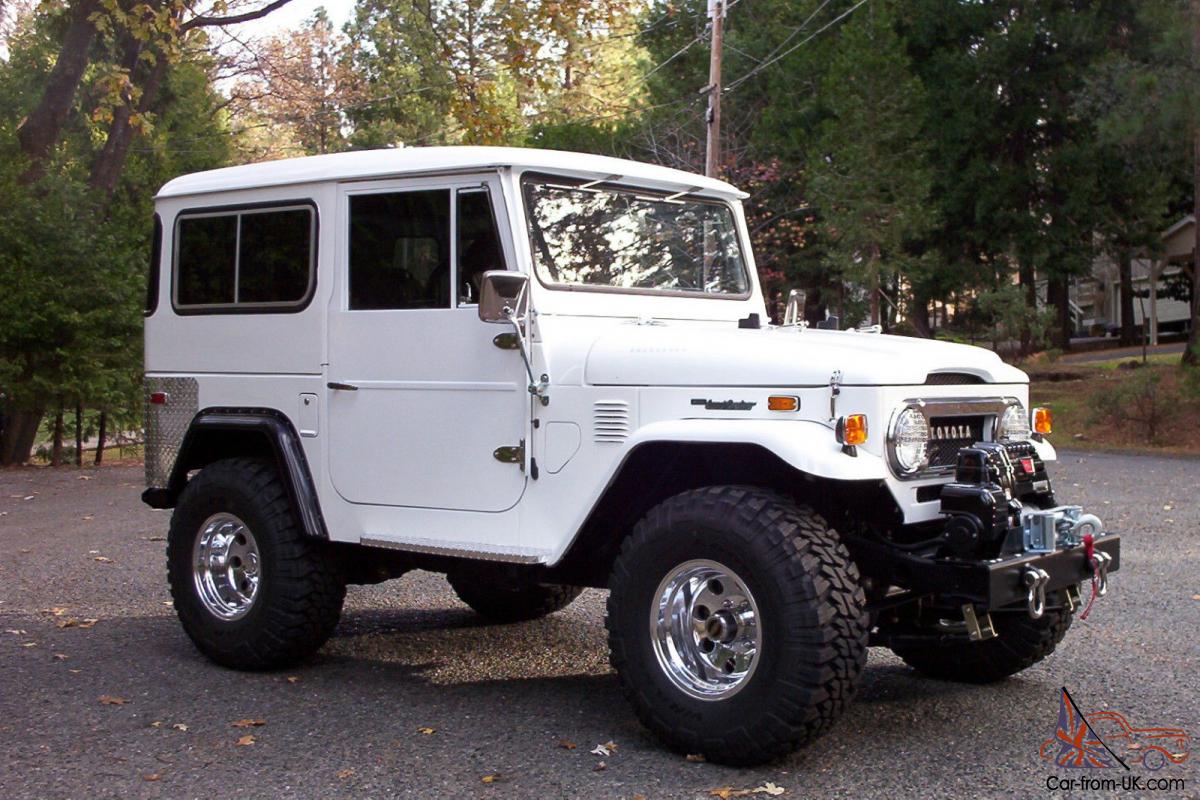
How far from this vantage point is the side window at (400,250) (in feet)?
19.4

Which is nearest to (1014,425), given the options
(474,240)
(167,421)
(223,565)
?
(474,240)

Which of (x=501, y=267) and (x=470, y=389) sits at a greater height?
(x=501, y=267)

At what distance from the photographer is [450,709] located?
19.1 feet

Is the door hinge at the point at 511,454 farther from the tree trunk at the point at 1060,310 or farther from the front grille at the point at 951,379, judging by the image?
the tree trunk at the point at 1060,310

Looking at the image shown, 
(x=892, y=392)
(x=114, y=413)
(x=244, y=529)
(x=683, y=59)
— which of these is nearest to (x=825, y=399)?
(x=892, y=392)

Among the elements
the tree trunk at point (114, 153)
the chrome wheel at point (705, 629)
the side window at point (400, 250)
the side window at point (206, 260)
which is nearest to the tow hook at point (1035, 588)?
the chrome wheel at point (705, 629)

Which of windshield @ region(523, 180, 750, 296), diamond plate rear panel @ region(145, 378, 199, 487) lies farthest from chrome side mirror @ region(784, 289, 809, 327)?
diamond plate rear panel @ region(145, 378, 199, 487)

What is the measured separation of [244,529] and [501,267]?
196 cm

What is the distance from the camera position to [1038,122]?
104 ft

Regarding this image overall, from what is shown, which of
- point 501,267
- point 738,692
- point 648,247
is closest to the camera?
point 738,692

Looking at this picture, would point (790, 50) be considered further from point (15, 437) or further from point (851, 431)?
point (851, 431)

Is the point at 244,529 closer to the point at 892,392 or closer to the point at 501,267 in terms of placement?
the point at 501,267

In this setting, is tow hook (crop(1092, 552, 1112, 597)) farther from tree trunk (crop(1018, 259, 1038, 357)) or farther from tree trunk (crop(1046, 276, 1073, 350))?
tree trunk (crop(1046, 276, 1073, 350))

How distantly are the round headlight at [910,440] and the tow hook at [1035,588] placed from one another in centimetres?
55
